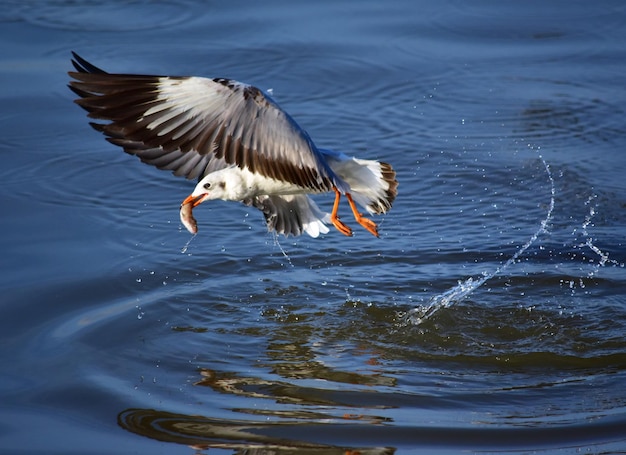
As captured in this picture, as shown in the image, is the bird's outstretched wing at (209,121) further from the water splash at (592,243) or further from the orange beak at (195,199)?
the water splash at (592,243)

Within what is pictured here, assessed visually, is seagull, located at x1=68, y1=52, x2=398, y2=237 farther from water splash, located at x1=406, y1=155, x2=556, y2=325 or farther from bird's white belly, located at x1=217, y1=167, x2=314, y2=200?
water splash, located at x1=406, y1=155, x2=556, y2=325

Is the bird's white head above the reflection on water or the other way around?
above

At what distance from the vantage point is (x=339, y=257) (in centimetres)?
610

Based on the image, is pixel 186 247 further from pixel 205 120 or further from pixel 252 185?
pixel 205 120

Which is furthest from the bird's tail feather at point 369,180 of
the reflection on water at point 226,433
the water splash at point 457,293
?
the reflection on water at point 226,433

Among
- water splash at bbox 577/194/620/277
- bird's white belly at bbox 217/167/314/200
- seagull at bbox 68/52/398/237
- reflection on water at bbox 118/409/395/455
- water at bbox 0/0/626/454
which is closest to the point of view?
reflection on water at bbox 118/409/395/455

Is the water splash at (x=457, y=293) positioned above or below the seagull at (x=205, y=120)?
below

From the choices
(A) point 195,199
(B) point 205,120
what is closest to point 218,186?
(A) point 195,199

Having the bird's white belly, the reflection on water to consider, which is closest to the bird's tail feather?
the bird's white belly

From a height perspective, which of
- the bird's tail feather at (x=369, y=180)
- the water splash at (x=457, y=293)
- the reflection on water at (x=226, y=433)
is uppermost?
the bird's tail feather at (x=369, y=180)

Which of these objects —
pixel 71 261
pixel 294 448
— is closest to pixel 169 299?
pixel 71 261

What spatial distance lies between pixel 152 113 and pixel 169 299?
111cm

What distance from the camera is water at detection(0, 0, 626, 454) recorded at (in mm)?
4332

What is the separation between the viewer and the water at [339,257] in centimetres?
433
